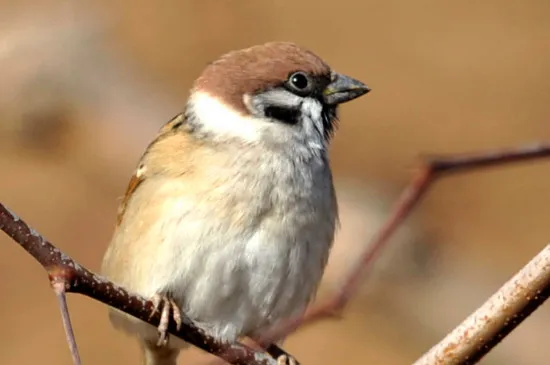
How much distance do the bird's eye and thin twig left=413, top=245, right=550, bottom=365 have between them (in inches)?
30.0

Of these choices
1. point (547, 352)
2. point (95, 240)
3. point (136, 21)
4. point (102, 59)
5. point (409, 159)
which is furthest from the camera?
point (136, 21)

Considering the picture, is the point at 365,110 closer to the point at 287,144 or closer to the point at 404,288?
the point at 404,288

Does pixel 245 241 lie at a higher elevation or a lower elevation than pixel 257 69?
lower

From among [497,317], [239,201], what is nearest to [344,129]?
[239,201]

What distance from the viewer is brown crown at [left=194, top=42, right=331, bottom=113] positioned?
180 cm

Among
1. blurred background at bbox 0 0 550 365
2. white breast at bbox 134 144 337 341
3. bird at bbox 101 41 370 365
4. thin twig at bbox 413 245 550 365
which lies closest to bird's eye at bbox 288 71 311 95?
bird at bbox 101 41 370 365

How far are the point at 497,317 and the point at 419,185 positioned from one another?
21 cm

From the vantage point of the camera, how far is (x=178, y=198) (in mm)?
1688

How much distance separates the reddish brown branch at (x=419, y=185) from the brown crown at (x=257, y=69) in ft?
2.69

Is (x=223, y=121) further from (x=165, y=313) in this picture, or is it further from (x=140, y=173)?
(x=165, y=313)

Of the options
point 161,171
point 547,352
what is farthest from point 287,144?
point 547,352

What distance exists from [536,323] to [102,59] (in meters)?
1.62

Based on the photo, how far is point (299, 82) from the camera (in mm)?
1809

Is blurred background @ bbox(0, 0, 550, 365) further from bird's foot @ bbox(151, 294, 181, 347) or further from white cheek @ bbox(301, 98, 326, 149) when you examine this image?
bird's foot @ bbox(151, 294, 181, 347)
